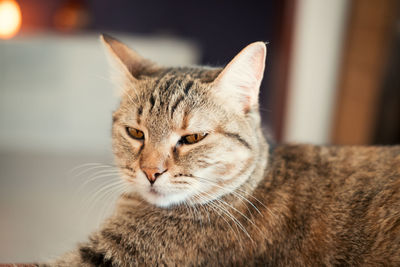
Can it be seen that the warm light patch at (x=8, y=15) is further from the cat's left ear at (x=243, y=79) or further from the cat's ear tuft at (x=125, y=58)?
the cat's left ear at (x=243, y=79)

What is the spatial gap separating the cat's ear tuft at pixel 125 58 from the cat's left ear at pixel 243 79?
334 mm

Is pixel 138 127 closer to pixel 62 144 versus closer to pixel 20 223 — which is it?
pixel 20 223

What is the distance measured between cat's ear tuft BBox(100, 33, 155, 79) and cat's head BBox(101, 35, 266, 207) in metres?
0.01

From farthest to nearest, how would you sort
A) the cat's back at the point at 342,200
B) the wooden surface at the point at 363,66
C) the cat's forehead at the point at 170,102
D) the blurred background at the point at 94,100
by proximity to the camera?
the wooden surface at the point at 363,66
the blurred background at the point at 94,100
the cat's forehead at the point at 170,102
the cat's back at the point at 342,200

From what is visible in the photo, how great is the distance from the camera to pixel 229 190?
4.34 ft

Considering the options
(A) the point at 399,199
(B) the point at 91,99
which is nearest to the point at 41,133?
(B) the point at 91,99

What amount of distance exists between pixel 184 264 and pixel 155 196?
216 millimetres

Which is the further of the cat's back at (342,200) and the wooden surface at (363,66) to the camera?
the wooden surface at (363,66)

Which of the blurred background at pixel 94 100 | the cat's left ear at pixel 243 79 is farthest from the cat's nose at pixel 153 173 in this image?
the blurred background at pixel 94 100

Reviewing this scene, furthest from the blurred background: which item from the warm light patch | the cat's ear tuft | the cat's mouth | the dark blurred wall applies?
the cat's mouth

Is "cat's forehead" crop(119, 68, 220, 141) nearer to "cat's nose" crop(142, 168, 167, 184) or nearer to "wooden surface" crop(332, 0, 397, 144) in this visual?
"cat's nose" crop(142, 168, 167, 184)

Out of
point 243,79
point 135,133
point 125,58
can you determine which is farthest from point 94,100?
point 243,79

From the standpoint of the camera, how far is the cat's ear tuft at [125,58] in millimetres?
1467

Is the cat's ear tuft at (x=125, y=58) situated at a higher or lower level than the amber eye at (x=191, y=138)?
higher
